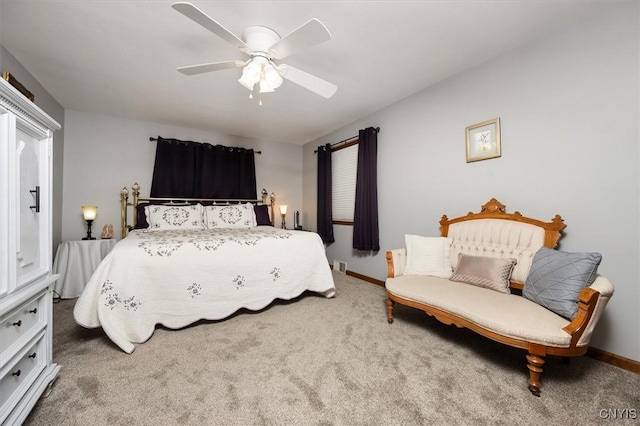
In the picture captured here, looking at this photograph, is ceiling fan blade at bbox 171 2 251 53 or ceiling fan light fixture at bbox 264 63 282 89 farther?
ceiling fan light fixture at bbox 264 63 282 89

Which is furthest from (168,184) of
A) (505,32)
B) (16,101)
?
(505,32)

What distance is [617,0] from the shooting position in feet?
5.43

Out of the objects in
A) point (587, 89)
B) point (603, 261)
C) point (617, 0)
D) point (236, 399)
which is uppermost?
point (617, 0)

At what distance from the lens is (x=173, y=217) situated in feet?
11.3

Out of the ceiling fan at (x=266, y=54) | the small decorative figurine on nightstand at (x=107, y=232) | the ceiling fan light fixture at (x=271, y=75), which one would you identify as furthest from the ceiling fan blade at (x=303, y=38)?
the small decorative figurine on nightstand at (x=107, y=232)

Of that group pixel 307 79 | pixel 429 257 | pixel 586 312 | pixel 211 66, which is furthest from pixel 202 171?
pixel 586 312

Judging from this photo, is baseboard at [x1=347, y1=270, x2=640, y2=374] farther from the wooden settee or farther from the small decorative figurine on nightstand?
the small decorative figurine on nightstand

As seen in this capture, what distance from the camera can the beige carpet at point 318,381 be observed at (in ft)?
4.09

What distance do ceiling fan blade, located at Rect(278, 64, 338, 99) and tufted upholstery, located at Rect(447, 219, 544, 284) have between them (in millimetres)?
1754

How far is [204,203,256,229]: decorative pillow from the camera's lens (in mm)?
3664

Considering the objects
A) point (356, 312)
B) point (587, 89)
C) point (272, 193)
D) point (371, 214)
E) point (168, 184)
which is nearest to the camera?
point (587, 89)

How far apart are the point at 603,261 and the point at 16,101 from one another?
11.2ft

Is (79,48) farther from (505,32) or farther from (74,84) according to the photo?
(505,32)

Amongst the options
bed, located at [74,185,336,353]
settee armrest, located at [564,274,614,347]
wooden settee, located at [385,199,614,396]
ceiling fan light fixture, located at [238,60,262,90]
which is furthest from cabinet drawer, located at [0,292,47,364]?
settee armrest, located at [564,274,614,347]
